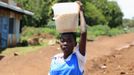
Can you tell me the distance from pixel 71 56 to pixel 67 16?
0.37 m

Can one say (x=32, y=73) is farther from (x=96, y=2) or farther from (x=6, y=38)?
(x=96, y=2)

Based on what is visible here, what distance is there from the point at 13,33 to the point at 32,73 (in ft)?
39.9

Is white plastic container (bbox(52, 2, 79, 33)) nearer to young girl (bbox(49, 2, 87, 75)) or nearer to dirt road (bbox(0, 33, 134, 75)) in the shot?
young girl (bbox(49, 2, 87, 75))

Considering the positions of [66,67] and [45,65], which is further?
[45,65]

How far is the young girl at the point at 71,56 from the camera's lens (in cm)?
395

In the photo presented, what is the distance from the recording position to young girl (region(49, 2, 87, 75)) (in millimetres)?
3950

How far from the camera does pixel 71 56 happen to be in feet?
13.2

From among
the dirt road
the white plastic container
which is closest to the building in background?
the dirt road

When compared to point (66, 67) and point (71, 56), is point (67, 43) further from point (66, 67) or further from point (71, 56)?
point (66, 67)

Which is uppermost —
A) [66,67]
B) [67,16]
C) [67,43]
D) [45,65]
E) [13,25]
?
[67,16]

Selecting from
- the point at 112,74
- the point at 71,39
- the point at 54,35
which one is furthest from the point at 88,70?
the point at 54,35

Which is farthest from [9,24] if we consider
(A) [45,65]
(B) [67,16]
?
(B) [67,16]

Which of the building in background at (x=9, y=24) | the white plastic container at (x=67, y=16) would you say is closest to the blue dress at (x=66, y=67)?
the white plastic container at (x=67, y=16)

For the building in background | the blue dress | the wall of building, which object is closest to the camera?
the blue dress
